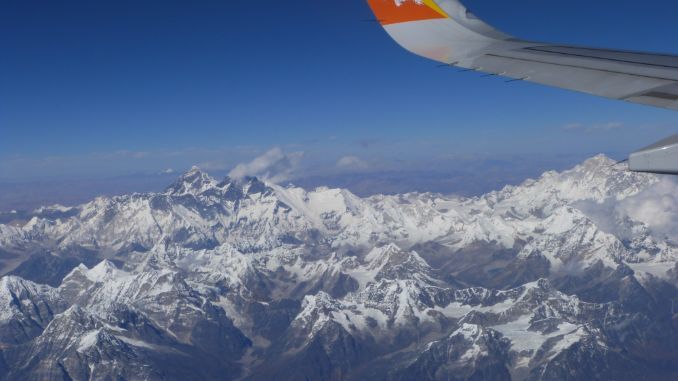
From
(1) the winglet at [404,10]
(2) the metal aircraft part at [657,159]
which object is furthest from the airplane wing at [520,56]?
(2) the metal aircraft part at [657,159]

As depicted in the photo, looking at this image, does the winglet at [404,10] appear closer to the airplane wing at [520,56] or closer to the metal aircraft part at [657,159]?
the airplane wing at [520,56]

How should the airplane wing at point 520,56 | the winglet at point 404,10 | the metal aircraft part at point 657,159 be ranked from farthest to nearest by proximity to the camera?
the winglet at point 404,10
the airplane wing at point 520,56
the metal aircraft part at point 657,159

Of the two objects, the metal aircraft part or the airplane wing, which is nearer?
the metal aircraft part

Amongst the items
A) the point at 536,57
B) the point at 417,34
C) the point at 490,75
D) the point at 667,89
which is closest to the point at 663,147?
the point at 667,89

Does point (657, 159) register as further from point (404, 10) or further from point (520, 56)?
Result: point (404, 10)

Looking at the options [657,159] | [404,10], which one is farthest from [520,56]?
[657,159]

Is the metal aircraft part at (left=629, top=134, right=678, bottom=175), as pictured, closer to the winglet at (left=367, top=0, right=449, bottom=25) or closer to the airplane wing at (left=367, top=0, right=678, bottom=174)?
the airplane wing at (left=367, top=0, right=678, bottom=174)

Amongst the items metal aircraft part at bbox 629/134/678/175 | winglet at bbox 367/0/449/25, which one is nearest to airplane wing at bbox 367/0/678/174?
winglet at bbox 367/0/449/25
